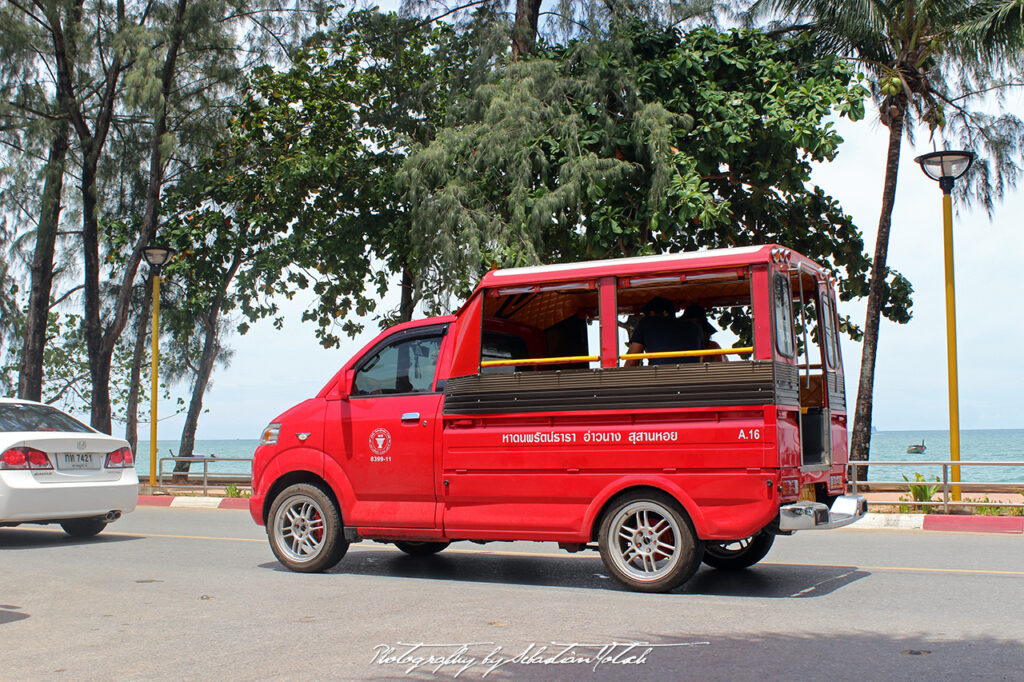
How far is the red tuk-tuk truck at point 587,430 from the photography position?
25.5 feet

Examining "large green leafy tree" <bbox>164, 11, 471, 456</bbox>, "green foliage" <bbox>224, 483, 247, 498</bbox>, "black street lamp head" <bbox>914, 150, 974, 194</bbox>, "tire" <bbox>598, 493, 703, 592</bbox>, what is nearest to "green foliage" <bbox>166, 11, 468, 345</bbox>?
"large green leafy tree" <bbox>164, 11, 471, 456</bbox>

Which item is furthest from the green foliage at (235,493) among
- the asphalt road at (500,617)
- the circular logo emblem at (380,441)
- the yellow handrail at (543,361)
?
the yellow handrail at (543,361)

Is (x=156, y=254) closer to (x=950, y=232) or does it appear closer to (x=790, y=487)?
(x=950, y=232)

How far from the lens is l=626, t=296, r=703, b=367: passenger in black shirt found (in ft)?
28.0

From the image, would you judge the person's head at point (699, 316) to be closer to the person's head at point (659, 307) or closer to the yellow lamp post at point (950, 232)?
the person's head at point (659, 307)

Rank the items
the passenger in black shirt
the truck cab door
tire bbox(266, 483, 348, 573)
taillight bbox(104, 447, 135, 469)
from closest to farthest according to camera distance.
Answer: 1. the passenger in black shirt
2. the truck cab door
3. tire bbox(266, 483, 348, 573)
4. taillight bbox(104, 447, 135, 469)

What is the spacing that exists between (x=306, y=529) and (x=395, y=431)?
1.32 metres

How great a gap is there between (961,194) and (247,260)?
17.8 meters

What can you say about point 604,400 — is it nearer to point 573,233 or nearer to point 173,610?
point 173,610

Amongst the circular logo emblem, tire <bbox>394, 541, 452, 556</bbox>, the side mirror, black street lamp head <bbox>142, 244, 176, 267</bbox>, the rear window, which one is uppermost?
black street lamp head <bbox>142, 244, 176, 267</bbox>

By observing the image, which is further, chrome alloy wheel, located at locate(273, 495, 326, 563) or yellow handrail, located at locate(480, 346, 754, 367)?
chrome alloy wheel, located at locate(273, 495, 326, 563)

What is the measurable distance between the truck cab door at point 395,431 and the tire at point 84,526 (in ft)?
15.6

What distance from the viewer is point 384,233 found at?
2236cm

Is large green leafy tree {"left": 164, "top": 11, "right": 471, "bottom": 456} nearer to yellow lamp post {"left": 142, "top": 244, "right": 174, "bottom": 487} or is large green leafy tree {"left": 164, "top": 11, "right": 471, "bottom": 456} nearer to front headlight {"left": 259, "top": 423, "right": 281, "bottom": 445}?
yellow lamp post {"left": 142, "top": 244, "right": 174, "bottom": 487}
